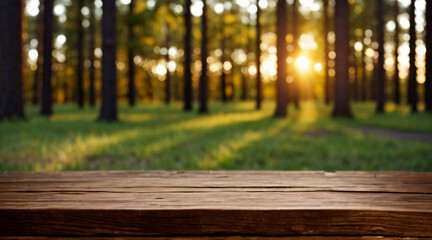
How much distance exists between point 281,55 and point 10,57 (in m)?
11.7

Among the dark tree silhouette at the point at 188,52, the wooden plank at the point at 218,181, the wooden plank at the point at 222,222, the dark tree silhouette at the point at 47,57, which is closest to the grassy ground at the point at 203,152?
the wooden plank at the point at 218,181

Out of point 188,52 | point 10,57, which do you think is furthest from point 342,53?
point 10,57

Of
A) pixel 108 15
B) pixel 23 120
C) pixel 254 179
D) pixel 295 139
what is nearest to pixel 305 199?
pixel 254 179

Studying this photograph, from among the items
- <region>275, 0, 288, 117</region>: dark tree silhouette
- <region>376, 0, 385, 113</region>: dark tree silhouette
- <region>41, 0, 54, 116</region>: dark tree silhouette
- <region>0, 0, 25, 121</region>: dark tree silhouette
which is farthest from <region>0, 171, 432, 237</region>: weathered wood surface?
<region>376, 0, 385, 113</region>: dark tree silhouette

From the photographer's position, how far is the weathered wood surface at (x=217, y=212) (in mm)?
1963

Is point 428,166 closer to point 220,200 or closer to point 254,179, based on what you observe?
point 254,179

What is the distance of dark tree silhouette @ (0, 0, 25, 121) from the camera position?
1331cm

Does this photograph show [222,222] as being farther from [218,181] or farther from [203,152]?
[203,152]

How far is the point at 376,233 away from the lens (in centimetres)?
198

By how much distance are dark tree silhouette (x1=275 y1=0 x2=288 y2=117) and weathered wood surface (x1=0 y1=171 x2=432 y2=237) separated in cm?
1470

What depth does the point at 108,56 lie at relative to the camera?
1348 centimetres

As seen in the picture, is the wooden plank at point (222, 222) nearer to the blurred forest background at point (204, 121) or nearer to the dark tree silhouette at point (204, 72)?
the blurred forest background at point (204, 121)

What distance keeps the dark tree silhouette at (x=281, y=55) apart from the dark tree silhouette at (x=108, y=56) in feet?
25.2

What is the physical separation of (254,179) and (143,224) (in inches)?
42.9
